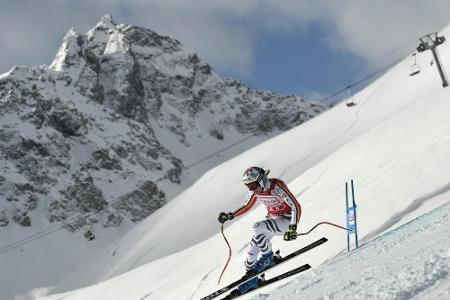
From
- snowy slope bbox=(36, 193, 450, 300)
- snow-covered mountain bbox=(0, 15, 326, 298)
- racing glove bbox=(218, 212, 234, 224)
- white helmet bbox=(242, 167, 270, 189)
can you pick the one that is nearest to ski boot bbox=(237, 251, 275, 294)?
racing glove bbox=(218, 212, 234, 224)

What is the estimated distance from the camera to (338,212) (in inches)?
677

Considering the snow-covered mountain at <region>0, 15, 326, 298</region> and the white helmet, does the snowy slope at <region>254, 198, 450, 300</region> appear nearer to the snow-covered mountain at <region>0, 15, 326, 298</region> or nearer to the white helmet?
the white helmet

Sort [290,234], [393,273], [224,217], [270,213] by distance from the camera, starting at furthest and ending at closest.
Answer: [270,213]
[290,234]
[224,217]
[393,273]

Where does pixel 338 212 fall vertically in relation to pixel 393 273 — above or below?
above

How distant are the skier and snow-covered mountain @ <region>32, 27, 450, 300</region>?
1.27 meters

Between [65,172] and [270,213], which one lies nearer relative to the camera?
[270,213]

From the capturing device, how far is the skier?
11.1 meters

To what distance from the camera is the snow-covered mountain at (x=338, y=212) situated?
777cm

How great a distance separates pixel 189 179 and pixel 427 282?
191 meters

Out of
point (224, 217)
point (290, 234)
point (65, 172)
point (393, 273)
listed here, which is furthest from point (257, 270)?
point (65, 172)

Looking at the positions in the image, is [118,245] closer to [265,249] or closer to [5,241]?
[265,249]

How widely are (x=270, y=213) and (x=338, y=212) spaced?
238 inches

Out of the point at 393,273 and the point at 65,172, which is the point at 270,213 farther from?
the point at 65,172

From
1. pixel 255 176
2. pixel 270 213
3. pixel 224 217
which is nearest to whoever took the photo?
pixel 224 217
